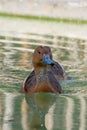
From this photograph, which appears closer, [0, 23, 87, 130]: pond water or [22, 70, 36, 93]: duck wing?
[0, 23, 87, 130]: pond water

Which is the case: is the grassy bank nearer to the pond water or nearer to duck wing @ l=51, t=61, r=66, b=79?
the pond water

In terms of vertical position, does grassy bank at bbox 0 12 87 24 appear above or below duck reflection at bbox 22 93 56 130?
above

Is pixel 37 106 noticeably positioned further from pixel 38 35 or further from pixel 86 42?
pixel 38 35

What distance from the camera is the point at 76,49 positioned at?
14.5 metres

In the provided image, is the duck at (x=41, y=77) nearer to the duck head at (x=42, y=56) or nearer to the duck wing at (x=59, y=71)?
the duck head at (x=42, y=56)

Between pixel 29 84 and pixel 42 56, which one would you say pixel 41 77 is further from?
pixel 42 56

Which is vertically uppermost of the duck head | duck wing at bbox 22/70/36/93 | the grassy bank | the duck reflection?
the grassy bank

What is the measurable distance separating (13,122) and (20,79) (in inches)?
121

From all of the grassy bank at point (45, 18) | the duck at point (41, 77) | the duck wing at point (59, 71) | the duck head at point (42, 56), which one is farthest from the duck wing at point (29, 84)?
the grassy bank at point (45, 18)

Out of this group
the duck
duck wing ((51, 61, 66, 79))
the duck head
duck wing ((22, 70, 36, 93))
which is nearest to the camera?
the duck head

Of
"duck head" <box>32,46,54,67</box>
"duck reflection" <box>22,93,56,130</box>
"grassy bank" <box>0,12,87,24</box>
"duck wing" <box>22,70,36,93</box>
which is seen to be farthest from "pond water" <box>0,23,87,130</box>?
"grassy bank" <box>0,12,87,24</box>

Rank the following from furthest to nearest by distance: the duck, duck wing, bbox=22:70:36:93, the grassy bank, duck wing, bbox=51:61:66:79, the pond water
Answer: the grassy bank
duck wing, bbox=51:61:66:79
duck wing, bbox=22:70:36:93
the duck
the pond water

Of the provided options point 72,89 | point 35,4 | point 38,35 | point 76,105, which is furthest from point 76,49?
point 35,4

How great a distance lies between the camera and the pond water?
25.7 feet
